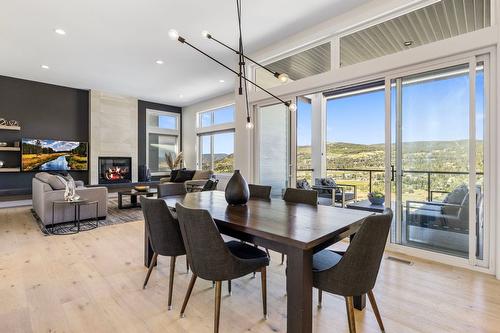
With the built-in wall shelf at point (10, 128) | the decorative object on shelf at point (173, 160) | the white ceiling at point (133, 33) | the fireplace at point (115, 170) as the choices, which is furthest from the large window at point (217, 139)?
the built-in wall shelf at point (10, 128)

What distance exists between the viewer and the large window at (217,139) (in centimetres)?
823

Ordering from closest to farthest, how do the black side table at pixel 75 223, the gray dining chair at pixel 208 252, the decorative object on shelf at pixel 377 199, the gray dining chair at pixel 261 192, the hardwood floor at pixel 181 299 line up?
the gray dining chair at pixel 208 252 → the hardwood floor at pixel 181 299 → the gray dining chair at pixel 261 192 → the black side table at pixel 75 223 → the decorative object on shelf at pixel 377 199

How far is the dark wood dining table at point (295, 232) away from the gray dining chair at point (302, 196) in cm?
23

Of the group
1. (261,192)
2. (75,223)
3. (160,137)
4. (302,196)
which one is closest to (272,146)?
(261,192)

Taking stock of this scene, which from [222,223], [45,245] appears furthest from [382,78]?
[45,245]

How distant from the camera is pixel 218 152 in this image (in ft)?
28.4

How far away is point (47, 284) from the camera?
2.46m

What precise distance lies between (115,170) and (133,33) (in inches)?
195

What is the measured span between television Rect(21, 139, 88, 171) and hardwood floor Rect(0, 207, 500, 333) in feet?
13.7

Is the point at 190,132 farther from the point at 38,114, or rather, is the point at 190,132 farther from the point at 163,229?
the point at 163,229

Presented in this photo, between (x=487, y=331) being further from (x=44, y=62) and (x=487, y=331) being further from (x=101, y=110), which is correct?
(x=101, y=110)

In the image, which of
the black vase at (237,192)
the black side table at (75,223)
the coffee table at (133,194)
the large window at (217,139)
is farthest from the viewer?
the large window at (217,139)

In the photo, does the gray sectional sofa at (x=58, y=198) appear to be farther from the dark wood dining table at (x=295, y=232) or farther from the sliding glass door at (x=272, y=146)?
the dark wood dining table at (x=295, y=232)

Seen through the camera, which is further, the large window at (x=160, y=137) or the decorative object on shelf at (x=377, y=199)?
the large window at (x=160, y=137)
